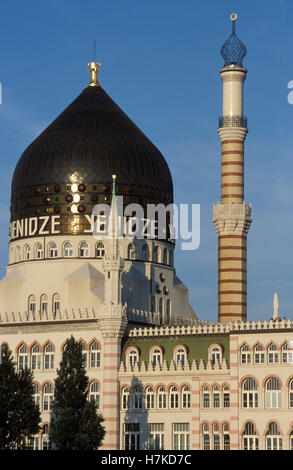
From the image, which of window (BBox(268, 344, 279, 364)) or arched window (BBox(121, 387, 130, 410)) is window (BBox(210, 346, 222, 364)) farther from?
arched window (BBox(121, 387, 130, 410))

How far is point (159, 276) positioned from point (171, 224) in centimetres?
489

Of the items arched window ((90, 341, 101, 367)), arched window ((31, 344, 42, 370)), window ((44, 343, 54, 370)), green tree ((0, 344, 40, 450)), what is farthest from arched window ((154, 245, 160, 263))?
green tree ((0, 344, 40, 450))

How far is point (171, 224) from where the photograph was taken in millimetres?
122750

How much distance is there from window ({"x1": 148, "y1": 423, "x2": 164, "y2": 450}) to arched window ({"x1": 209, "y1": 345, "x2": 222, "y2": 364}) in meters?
6.53

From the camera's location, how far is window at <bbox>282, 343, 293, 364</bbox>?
102m

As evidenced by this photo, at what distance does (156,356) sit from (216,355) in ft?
17.1

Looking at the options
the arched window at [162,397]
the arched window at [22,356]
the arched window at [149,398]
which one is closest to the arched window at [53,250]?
the arched window at [22,356]

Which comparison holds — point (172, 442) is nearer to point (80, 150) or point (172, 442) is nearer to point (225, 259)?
point (225, 259)

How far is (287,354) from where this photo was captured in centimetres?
10275

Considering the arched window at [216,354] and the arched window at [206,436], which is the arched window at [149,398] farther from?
the arched window at [216,354]

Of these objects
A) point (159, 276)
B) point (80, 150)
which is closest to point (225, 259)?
point (159, 276)

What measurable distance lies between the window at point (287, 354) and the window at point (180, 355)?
27.9 ft

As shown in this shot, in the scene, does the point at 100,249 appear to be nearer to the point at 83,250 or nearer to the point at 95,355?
the point at 83,250

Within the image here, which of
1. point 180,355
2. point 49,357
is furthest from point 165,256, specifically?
point 180,355
